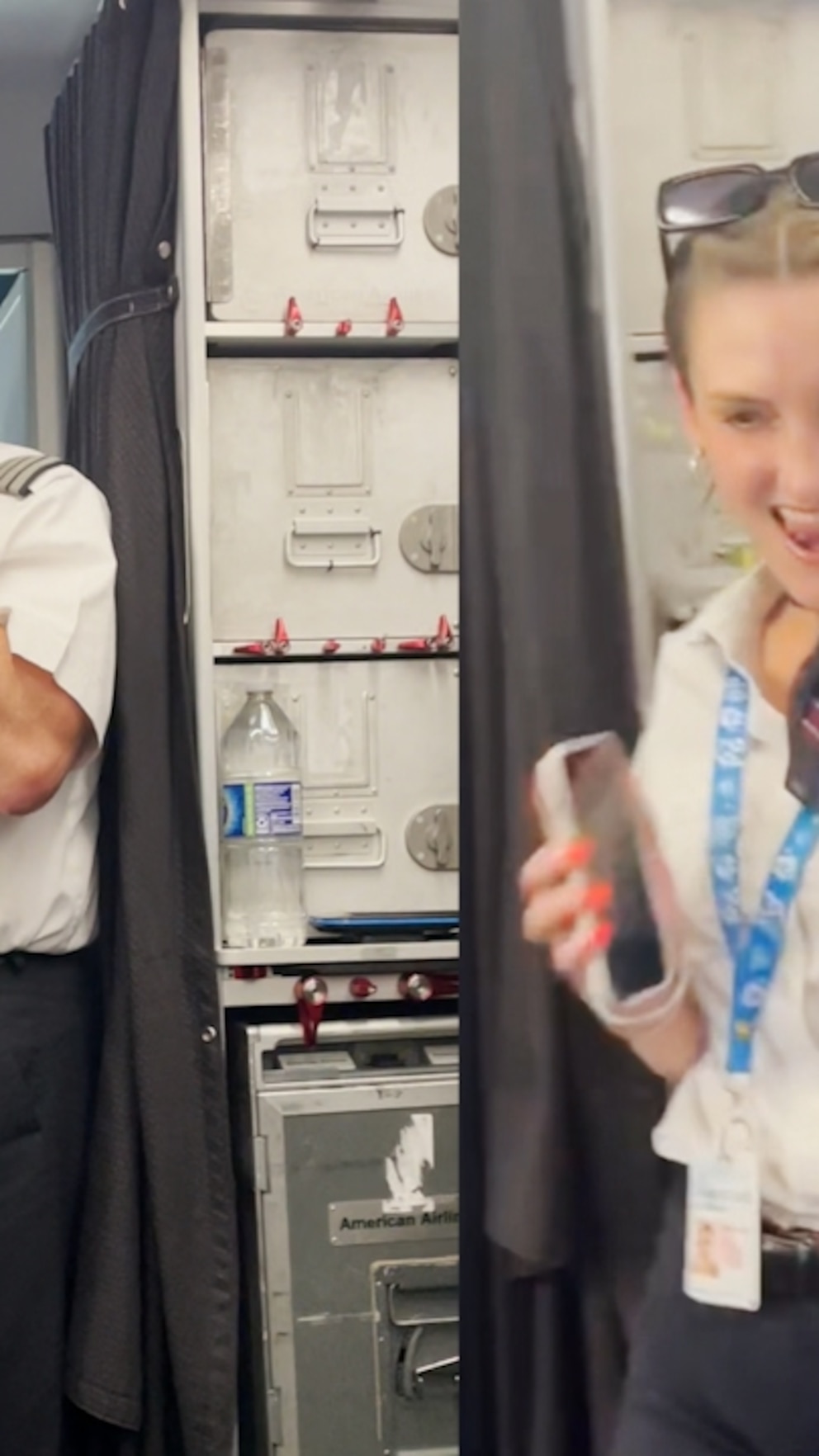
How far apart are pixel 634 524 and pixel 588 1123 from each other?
1.33ft

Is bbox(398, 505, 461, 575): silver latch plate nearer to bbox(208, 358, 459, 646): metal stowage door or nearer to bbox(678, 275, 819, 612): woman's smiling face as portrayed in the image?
bbox(208, 358, 459, 646): metal stowage door

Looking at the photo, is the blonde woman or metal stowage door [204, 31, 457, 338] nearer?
the blonde woman

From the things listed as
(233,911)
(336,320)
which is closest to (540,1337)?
(233,911)

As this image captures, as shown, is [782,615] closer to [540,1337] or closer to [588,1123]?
[588,1123]

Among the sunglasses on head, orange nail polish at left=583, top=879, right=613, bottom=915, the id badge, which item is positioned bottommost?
the id badge

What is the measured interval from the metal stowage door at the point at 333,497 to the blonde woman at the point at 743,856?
88cm

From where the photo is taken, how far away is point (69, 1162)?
70.0 inches

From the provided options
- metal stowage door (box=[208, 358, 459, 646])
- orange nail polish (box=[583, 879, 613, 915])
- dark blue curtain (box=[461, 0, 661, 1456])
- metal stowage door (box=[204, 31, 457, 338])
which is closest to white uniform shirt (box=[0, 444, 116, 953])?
metal stowage door (box=[208, 358, 459, 646])

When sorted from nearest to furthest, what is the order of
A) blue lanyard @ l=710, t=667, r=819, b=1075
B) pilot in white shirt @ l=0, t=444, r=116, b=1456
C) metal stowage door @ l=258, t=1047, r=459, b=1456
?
blue lanyard @ l=710, t=667, r=819, b=1075, pilot in white shirt @ l=0, t=444, r=116, b=1456, metal stowage door @ l=258, t=1047, r=459, b=1456

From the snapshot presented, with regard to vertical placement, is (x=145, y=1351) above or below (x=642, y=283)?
below

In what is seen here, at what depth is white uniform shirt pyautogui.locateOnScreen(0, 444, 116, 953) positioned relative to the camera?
5.51ft

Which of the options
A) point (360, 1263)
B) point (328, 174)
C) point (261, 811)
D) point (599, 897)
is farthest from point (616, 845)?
point (328, 174)

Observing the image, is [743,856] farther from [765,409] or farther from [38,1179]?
[38,1179]

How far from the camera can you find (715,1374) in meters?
0.95
